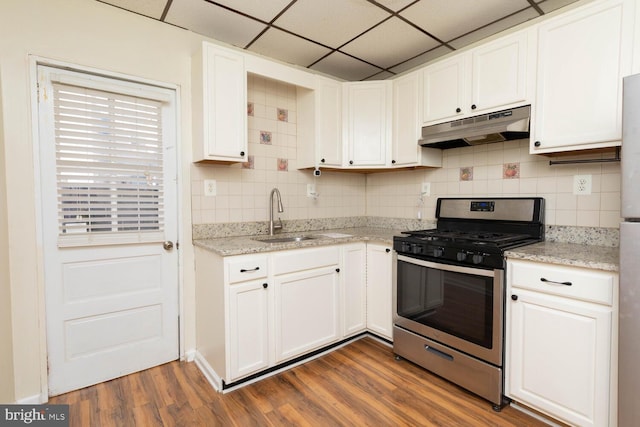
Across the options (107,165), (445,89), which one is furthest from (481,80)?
(107,165)

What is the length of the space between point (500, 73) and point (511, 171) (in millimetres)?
686

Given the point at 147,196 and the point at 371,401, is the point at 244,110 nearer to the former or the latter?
the point at 147,196

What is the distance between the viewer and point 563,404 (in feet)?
5.10

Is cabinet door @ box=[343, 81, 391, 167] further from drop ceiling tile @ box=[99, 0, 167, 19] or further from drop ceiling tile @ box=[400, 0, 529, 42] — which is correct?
drop ceiling tile @ box=[99, 0, 167, 19]

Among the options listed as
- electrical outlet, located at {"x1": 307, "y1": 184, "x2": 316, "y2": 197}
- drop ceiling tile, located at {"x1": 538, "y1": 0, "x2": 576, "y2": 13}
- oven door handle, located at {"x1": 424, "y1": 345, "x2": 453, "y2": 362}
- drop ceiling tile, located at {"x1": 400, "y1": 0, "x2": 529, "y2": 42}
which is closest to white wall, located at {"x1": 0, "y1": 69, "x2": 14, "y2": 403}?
electrical outlet, located at {"x1": 307, "y1": 184, "x2": 316, "y2": 197}

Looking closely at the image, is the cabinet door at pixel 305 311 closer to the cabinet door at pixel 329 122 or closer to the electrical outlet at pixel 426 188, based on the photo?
the cabinet door at pixel 329 122

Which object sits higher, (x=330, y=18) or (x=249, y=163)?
(x=330, y=18)

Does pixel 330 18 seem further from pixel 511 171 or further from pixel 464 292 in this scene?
pixel 464 292

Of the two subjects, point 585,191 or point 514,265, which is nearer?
point 514,265

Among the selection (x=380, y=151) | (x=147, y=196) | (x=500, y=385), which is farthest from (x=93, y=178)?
(x=500, y=385)

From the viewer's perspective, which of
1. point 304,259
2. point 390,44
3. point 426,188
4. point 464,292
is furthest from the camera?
point 426,188

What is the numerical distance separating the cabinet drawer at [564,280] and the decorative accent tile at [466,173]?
1002 millimetres

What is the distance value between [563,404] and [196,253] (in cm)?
234

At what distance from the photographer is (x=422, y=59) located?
274 centimetres
